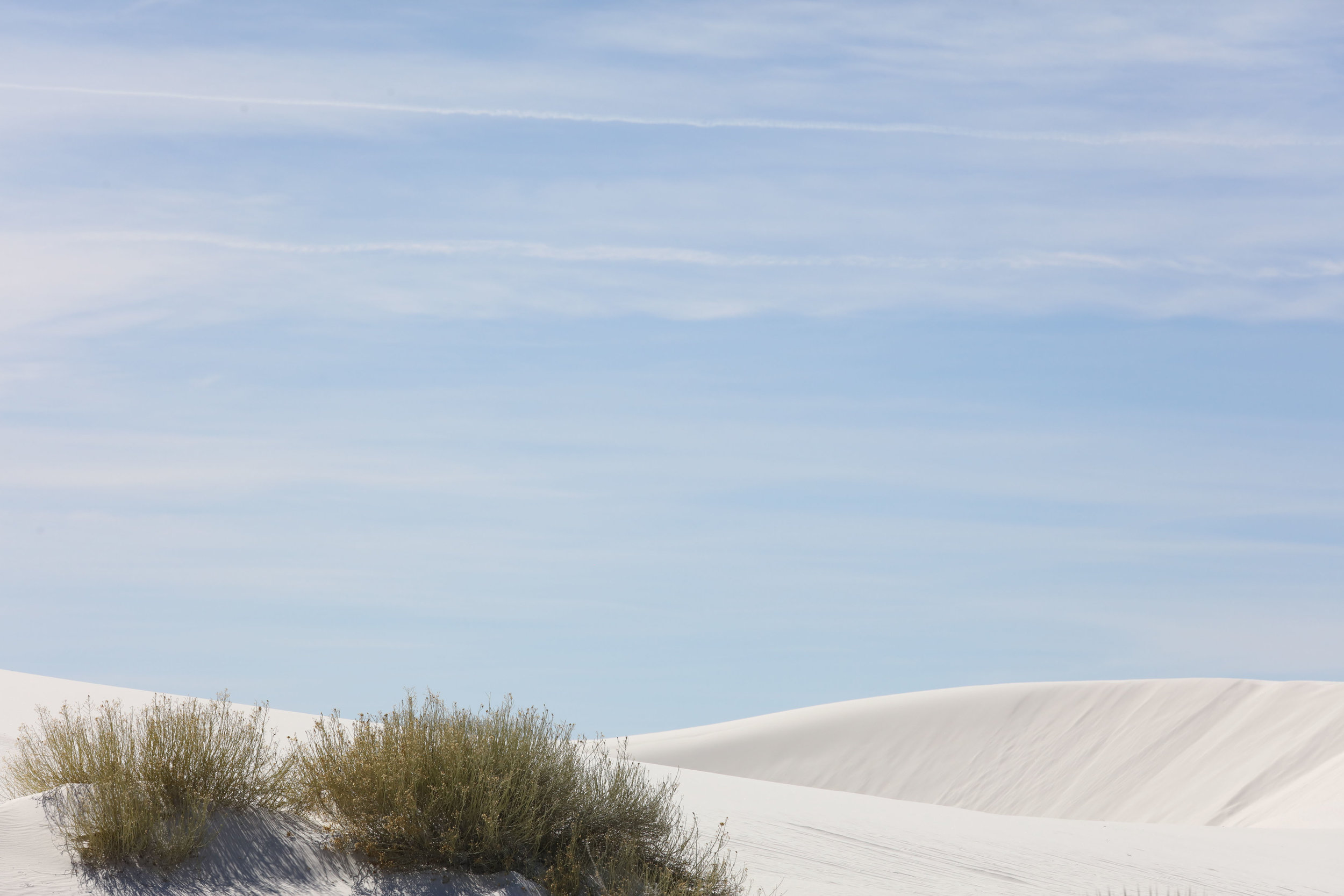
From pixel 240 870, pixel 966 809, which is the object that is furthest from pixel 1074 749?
pixel 240 870

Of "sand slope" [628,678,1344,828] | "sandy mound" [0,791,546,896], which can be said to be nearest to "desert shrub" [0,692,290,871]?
"sandy mound" [0,791,546,896]

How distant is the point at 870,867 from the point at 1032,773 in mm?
28278

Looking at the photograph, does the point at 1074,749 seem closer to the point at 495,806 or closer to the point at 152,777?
the point at 495,806

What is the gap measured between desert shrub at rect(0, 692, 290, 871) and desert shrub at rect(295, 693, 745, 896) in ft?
1.61

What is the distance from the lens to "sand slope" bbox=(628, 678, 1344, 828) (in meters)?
32.2

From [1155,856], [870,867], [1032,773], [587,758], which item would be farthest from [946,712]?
[587,758]

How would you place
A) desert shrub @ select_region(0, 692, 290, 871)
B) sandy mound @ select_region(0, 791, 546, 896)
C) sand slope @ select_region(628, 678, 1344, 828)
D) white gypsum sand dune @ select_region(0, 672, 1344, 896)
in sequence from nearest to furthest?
sandy mound @ select_region(0, 791, 546, 896), desert shrub @ select_region(0, 692, 290, 871), white gypsum sand dune @ select_region(0, 672, 1344, 896), sand slope @ select_region(628, 678, 1344, 828)

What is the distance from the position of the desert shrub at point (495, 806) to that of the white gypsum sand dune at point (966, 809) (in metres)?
0.29

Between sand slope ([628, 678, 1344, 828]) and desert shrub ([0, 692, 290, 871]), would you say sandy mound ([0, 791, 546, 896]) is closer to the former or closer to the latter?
desert shrub ([0, 692, 290, 871])

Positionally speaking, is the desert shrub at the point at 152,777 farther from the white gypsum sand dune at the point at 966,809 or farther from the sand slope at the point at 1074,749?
the sand slope at the point at 1074,749

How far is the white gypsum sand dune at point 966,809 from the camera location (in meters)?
8.44

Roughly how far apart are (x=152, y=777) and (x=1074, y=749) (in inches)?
1377

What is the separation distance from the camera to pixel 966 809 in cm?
2202

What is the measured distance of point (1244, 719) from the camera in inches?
1416
